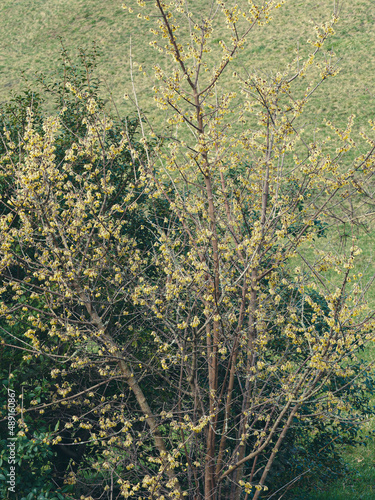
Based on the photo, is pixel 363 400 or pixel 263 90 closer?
pixel 263 90

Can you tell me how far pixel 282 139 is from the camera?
5.68 metres

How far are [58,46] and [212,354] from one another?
119 feet

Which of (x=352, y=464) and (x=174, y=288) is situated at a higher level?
(x=174, y=288)

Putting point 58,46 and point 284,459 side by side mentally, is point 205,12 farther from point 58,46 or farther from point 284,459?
point 284,459

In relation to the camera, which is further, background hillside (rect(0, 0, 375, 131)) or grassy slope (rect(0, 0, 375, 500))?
background hillside (rect(0, 0, 375, 131))

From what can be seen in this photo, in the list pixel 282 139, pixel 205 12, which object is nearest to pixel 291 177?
pixel 282 139

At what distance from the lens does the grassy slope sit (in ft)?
88.0

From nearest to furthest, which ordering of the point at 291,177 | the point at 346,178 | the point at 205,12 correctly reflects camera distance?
the point at 346,178
the point at 291,177
the point at 205,12

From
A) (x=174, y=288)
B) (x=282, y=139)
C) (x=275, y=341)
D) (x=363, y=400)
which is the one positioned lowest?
(x=363, y=400)

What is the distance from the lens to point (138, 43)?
117 feet

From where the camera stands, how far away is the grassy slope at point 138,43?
26.8 metres

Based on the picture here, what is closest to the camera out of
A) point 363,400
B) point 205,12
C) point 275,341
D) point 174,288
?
point 174,288

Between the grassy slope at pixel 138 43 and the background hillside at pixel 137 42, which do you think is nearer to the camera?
the grassy slope at pixel 138 43

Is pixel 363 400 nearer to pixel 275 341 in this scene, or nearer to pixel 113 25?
pixel 275 341
